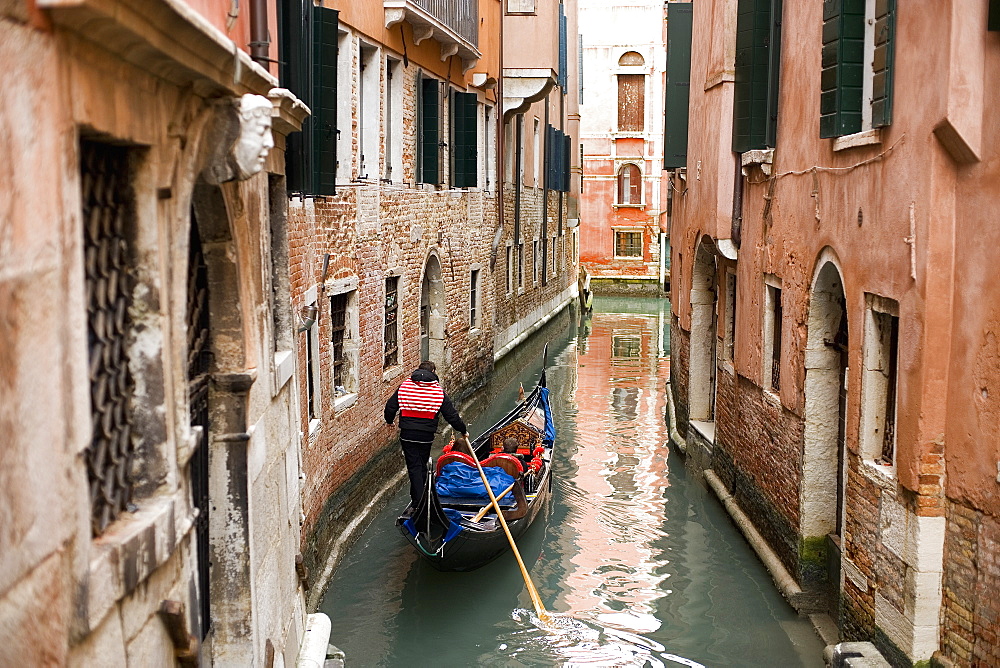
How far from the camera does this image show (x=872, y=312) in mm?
5840

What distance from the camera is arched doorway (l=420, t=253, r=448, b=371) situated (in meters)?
12.1

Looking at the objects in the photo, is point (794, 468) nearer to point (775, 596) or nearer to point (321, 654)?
point (775, 596)

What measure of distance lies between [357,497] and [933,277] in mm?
4920

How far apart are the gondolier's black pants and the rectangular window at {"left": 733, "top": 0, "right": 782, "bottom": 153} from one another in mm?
3059

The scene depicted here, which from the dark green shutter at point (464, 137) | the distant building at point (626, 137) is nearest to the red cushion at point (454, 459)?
the dark green shutter at point (464, 137)

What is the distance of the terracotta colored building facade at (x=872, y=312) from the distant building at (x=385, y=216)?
2853 millimetres

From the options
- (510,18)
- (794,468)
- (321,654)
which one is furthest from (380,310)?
(510,18)

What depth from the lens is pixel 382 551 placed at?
8.19 metres

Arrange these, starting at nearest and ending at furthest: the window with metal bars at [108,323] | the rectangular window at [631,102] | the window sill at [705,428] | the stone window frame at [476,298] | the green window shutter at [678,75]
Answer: the window with metal bars at [108,323] < the window sill at [705,428] < the green window shutter at [678,75] < the stone window frame at [476,298] < the rectangular window at [631,102]

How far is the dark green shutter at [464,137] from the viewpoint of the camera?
12375 mm

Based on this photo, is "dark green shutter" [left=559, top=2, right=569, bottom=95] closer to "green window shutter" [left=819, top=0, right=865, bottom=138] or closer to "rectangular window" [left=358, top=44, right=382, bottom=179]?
"rectangular window" [left=358, top=44, right=382, bottom=179]

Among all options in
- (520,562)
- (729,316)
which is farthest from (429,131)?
(520,562)

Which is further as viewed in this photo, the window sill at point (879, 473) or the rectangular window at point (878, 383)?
the rectangular window at point (878, 383)

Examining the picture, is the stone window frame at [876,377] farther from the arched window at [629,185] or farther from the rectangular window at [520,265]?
the arched window at [629,185]
